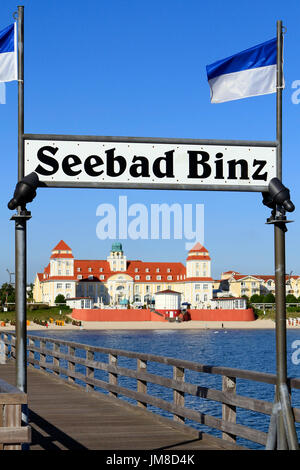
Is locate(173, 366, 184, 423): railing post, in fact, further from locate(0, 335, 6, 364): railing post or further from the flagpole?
locate(0, 335, 6, 364): railing post

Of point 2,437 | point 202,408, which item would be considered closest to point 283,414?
point 2,437

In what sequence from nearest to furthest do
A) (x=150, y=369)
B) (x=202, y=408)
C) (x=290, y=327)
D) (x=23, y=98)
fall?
(x=23, y=98)
(x=202, y=408)
(x=150, y=369)
(x=290, y=327)

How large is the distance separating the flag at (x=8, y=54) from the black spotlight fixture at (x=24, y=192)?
4.10 feet

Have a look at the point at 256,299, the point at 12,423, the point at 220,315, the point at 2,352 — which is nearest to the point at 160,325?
the point at 220,315

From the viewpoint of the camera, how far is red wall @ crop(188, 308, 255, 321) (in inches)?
6289

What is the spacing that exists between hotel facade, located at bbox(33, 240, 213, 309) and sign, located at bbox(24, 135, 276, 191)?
16211 centimetres

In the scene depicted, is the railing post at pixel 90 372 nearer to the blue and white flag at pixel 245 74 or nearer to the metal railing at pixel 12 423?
the blue and white flag at pixel 245 74

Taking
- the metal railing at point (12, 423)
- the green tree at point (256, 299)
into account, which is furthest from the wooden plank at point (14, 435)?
the green tree at point (256, 299)

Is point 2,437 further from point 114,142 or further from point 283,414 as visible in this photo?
point 114,142

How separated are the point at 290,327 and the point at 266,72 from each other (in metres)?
173

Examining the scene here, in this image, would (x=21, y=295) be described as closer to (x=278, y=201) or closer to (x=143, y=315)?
(x=278, y=201)

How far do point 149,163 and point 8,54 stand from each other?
192 cm

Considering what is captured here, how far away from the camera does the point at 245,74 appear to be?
811cm

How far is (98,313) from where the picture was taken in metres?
153
